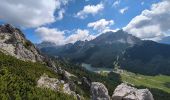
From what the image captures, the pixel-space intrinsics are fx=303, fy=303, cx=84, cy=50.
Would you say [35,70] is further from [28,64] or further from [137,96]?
[137,96]

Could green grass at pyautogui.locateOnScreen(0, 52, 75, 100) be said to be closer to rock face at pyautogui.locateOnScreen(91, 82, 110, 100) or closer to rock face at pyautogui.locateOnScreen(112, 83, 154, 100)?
rock face at pyautogui.locateOnScreen(91, 82, 110, 100)

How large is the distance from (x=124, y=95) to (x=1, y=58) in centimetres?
8461

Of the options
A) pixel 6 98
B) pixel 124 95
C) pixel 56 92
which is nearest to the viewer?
pixel 6 98

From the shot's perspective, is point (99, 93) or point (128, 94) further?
point (99, 93)

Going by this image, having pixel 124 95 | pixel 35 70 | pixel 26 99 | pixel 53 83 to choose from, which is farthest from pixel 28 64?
pixel 124 95

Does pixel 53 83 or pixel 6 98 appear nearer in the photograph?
pixel 6 98

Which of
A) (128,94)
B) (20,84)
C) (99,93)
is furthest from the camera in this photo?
(20,84)

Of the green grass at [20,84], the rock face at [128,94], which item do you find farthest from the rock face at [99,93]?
the green grass at [20,84]

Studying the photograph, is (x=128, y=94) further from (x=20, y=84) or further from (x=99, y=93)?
(x=20, y=84)

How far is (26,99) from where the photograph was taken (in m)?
139

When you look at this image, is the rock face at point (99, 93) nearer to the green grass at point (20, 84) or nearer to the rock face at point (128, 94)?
the rock face at point (128, 94)

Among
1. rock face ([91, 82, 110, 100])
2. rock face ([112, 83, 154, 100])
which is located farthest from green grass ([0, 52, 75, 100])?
rock face ([112, 83, 154, 100])

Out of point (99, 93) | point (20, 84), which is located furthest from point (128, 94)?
point (20, 84)

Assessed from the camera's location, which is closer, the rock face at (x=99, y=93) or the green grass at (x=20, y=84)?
the green grass at (x=20, y=84)
